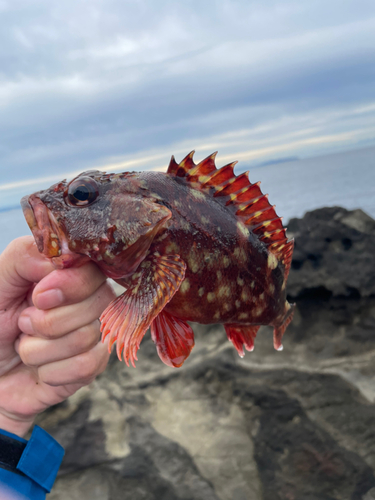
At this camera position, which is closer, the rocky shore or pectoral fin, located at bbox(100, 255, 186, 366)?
pectoral fin, located at bbox(100, 255, 186, 366)

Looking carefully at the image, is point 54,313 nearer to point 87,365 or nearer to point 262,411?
point 87,365

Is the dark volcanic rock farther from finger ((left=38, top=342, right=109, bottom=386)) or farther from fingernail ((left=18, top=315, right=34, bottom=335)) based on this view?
fingernail ((left=18, top=315, right=34, bottom=335))

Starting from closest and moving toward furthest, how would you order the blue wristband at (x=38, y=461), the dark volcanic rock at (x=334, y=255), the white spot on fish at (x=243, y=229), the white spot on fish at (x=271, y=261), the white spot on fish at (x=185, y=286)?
the white spot on fish at (x=185, y=286), the white spot on fish at (x=243, y=229), the white spot on fish at (x=271, y=261), the blue wristband at (x=38, y=461), the dark volcanic rock at (x=334, y=255)

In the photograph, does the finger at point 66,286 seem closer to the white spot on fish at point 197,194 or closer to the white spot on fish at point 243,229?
the white spot on fish at point 197,194

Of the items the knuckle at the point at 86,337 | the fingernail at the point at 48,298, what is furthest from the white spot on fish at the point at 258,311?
the fingernail at the point at 48,298

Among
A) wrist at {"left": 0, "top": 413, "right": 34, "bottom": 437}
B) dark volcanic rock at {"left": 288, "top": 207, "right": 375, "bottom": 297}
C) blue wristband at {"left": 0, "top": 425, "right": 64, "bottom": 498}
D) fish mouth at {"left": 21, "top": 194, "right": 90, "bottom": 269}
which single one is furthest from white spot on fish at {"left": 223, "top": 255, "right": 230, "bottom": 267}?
dark volcanic rock at {"left": 288, "top": 207, "right": 375, "bottom": 297}

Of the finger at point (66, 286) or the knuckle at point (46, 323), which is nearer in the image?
the finger at point (66, 286)

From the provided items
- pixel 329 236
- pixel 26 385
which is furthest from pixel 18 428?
pixel 329 236

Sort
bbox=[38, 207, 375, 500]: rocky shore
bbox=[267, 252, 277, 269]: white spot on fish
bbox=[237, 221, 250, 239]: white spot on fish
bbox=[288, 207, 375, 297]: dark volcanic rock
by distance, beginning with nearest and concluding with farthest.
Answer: bbox=[237, 221, 250, 239]: white spot on fish → bbox=[267, 252, 277, 269]: white spot on fish → bbox=[38, 207, 375, 500]: rocky shore → bbox=[288, 207, 375, 297]: dark volcanic rock
